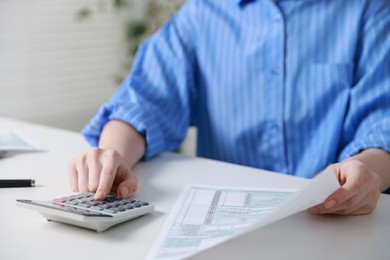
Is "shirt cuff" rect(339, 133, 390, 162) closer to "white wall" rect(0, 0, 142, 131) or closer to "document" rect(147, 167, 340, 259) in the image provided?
"document" rect(147, 167, 340, 259)

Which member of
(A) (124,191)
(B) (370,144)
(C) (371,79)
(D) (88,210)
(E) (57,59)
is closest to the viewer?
(D) (88,210)

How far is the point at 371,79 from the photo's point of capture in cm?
113

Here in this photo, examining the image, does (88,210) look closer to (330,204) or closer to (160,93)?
(330,204)

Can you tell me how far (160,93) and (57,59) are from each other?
1.53 m

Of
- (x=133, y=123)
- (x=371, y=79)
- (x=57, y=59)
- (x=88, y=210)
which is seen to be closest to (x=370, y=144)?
(x=371, y=79)

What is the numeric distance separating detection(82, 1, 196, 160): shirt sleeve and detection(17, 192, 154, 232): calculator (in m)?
0.33

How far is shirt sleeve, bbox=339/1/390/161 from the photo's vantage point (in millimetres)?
1105

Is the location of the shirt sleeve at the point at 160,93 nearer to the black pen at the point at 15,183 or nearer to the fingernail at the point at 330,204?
the black pen at the point at 15,183

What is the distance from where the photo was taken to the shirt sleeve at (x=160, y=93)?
1112 mm

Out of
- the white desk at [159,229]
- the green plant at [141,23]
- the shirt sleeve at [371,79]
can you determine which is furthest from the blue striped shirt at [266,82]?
the green plant at [141,23]

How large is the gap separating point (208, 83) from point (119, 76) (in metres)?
1.68

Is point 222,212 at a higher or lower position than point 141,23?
higher

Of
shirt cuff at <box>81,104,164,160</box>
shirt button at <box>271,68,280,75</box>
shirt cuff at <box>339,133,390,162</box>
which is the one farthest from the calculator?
shirt button at <box>271,68,280,75</box>

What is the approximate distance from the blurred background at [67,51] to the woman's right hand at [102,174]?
170 cm
